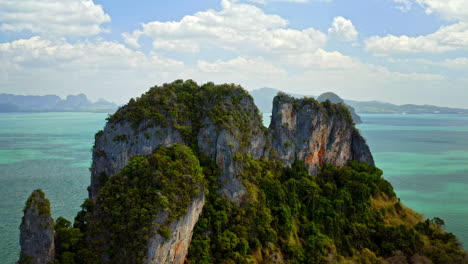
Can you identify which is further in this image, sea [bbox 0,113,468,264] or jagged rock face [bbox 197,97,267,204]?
sea [bbox 0,113,468,264]

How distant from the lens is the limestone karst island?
70.4ft

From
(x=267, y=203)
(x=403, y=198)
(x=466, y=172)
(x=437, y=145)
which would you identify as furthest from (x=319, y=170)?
(x=437, y=145)

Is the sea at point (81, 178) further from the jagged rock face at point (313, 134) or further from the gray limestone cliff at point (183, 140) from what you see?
the jagged rock face at point (313, 134)

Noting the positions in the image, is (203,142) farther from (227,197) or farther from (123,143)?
(123,143)

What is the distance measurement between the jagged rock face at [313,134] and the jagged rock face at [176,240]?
43.0ft

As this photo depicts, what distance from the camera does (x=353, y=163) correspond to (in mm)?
39625

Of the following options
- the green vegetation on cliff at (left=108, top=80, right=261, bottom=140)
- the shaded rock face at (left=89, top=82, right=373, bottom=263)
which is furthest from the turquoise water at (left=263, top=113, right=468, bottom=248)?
the green vegetation on cliff at (left=108, top=80, right=261, bottom=140)

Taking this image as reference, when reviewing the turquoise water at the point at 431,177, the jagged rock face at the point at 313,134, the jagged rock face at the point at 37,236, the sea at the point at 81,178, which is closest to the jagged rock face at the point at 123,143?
the jagged rock face at the point at 37,236

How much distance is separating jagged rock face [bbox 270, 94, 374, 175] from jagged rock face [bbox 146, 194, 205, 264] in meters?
13.1

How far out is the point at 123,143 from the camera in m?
27.2

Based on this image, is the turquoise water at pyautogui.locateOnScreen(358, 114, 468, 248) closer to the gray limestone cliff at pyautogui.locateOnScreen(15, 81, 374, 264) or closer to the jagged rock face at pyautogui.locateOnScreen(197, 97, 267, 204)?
the gray limestone cliff at pyautogui.locateOnScreen(15, 81, 374, 264)

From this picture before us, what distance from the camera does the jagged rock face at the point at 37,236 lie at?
20469mm

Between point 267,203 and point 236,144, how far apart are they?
5.26 m

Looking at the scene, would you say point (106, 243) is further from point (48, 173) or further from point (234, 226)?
point (48, 173)
